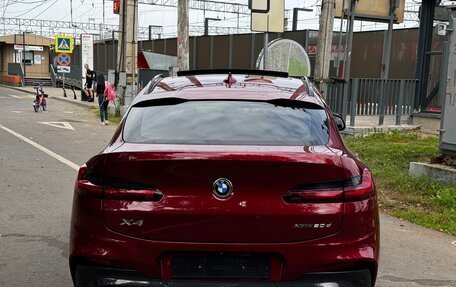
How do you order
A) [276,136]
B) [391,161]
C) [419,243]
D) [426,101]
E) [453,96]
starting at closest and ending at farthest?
[276,136], [419,243], [453,96], [391,161], [426,101]

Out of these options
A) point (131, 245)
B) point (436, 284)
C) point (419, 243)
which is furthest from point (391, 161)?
point (131, 245)

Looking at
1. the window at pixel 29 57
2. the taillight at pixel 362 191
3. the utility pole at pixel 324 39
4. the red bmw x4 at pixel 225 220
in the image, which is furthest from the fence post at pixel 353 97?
the window at pixel 29 57

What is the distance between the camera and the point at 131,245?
2.87m

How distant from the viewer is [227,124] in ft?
11.1

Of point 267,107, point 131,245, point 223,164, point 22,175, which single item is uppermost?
point 267,107

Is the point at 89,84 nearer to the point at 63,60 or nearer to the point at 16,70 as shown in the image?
the point at 63,60

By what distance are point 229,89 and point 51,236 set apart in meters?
2.84

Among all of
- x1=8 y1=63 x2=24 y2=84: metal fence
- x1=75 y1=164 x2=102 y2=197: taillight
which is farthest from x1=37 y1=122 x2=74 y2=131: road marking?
x1=8 y1=63 x2=24 y2=84: metal fence

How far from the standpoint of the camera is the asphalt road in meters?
4.42

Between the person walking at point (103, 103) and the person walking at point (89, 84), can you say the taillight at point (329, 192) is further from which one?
the person walking at point (89, 84)

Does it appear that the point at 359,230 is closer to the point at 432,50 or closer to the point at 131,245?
the point at 131,245

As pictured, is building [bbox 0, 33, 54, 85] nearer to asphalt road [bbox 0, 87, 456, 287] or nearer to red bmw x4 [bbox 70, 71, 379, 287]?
asphalt road [bbox 0, 87, 456, 287]

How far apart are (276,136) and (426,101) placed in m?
12.0

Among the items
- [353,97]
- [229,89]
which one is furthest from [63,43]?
[229,89]
